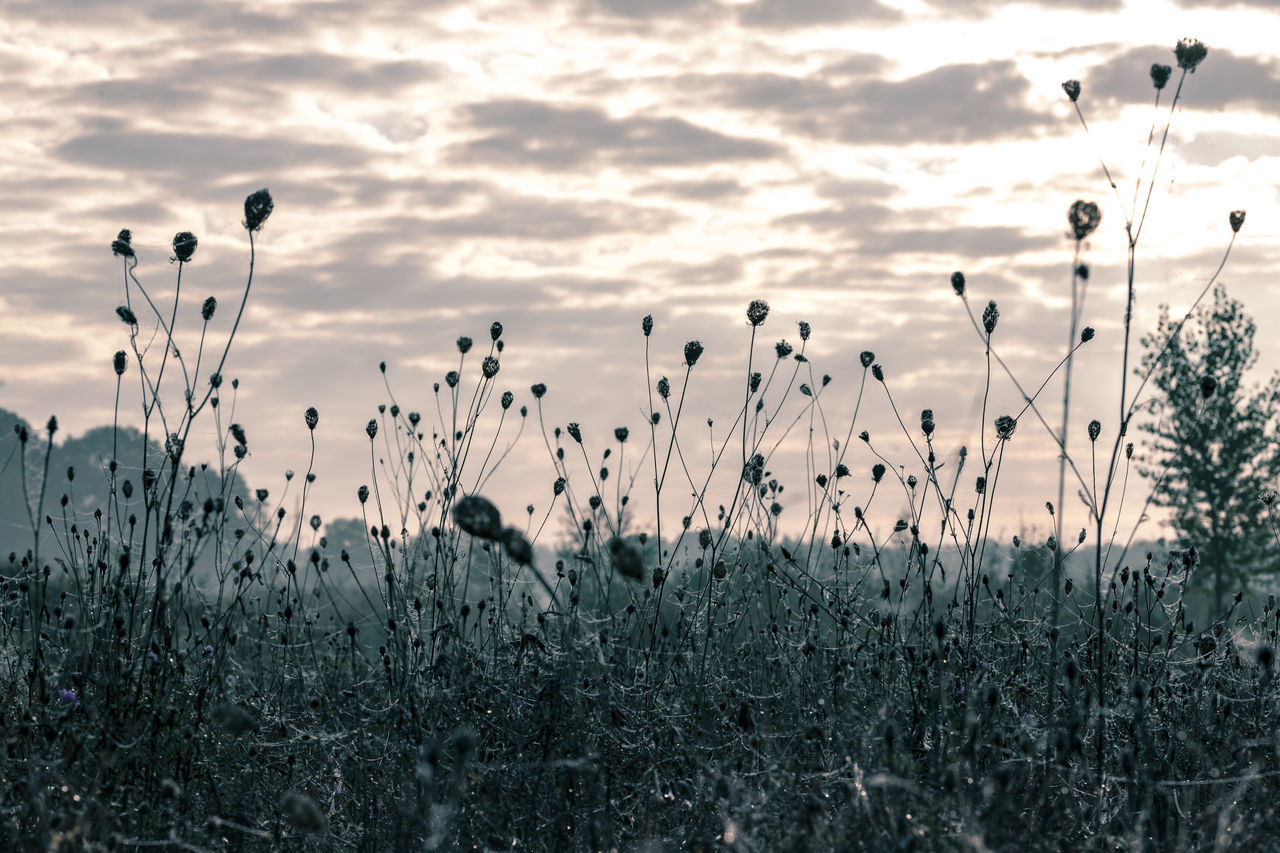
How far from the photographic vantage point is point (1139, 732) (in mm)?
4094

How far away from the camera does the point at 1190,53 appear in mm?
3998

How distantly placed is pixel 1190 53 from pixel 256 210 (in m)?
3.25

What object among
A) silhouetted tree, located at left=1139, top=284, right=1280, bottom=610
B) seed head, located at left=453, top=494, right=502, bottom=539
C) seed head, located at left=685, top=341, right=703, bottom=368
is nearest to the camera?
seed head, located at left=453, top=494, right=502, bottom=539

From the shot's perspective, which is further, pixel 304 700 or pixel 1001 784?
pixel 304 700

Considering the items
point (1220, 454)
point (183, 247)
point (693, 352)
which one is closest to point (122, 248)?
point (183, 247)

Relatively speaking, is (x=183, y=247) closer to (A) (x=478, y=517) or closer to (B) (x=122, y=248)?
(B) (x=122, y=248)

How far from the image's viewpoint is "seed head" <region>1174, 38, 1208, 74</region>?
13.1ft

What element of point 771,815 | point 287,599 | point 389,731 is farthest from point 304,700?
point 771,815

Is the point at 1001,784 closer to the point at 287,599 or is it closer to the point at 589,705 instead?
the point at 589,705

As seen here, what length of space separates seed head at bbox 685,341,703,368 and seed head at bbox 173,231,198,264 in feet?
6.36

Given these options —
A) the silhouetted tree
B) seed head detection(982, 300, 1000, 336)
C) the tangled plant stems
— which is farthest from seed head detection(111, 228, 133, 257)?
the silhouetted tree

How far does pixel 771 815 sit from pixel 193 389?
251cm

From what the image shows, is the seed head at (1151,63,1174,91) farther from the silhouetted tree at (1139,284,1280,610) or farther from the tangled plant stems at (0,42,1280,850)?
the silhouetted tree at (1139,284,1280,610)

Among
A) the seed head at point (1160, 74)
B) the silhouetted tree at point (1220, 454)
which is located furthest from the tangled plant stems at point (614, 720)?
the silhouetted tree at point (1220, 454)
